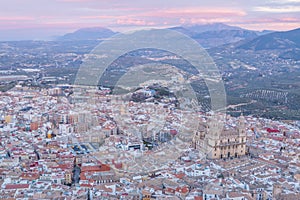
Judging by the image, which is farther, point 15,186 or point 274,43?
point 274,43

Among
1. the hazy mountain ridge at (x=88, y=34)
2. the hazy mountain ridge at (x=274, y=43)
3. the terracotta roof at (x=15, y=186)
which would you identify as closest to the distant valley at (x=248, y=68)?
the hazy mountain ridge at (x=274, y=43)

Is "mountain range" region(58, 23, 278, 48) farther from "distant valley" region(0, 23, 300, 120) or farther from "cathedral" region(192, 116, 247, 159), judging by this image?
"cathedral" region(192, 116, 247, 159)

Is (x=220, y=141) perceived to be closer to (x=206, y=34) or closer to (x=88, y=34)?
(x=206, y=34)

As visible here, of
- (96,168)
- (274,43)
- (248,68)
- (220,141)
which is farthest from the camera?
(274,43)

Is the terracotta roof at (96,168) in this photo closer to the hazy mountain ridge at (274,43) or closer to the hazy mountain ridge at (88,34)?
the hazy mountain ridge at (274,43)

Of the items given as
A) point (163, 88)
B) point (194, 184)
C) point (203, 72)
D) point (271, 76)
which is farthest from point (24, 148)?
point (271, 76)

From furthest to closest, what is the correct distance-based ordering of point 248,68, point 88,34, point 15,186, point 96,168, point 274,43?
point 88,34 < point 274,43 < point 248,68 < point 96,168 < point 15,186

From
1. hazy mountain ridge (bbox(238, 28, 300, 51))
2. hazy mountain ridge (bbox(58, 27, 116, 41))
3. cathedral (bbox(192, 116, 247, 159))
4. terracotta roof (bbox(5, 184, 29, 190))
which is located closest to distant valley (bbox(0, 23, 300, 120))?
hazy mountain ridge (bbox(238, 28, 300, 51))

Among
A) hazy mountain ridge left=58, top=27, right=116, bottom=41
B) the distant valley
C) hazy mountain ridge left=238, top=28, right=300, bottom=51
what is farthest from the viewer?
hazy mountain ridge left=58, top=27, right=116, bottom=41

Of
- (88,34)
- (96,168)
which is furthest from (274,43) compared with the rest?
(96,168)
